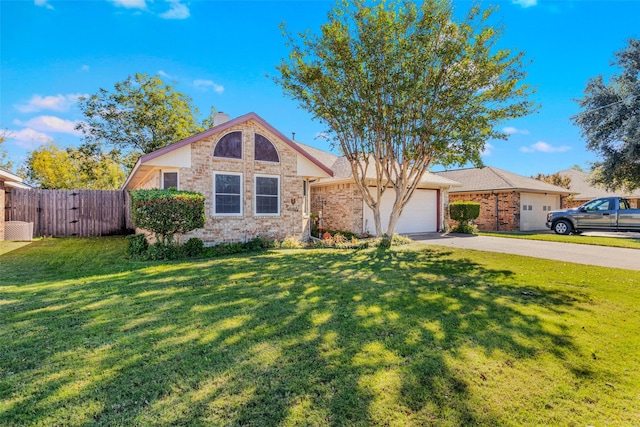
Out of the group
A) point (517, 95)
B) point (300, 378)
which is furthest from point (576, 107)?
point (300, 378)

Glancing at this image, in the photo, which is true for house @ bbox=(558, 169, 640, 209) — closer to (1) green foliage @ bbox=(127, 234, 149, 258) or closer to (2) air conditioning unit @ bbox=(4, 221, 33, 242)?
(1) green foliage @ bbox=(127, 234, 149, 258)

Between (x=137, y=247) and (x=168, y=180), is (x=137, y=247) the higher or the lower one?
the lower one

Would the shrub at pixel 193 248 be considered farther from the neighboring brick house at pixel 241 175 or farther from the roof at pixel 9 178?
the roof at pixel 9 178

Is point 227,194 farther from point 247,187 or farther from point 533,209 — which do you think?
point 533,209

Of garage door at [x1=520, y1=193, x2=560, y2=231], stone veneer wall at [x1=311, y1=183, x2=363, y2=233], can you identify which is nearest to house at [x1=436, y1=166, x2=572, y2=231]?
garage door at [x1=520, y1=193, x2=560, y2=231]

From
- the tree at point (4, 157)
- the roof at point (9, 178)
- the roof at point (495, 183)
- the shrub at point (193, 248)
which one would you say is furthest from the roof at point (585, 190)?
the tree at point (4, 157)

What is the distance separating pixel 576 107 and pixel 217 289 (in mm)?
22407

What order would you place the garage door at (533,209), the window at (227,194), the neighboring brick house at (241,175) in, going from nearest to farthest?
1. the neighboring brick house at (241,175)
2. the window at (227,194)
3. the garage door at (533,209)

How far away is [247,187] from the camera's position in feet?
37.9

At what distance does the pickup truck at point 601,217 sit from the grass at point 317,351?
11.3 m

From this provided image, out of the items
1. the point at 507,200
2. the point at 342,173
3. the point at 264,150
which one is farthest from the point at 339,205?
the point at 507,200

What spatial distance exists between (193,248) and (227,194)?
7.88 feet

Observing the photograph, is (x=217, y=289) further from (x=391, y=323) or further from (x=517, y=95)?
(x=517, y=95)

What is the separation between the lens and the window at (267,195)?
1180 cm
